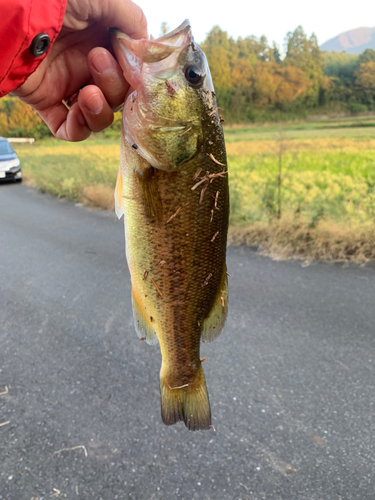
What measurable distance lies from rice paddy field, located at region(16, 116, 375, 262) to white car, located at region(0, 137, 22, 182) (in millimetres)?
2565

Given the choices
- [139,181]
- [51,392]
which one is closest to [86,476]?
[51,392]

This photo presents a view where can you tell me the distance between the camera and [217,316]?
4.72 ft

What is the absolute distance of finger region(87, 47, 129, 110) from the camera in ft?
4.25

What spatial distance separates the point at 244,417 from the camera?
9.20 feet

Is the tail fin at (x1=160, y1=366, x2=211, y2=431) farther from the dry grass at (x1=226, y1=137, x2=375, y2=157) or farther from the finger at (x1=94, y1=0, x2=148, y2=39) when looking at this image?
the dry grass at (x1=226, y1=137, x2=375, y2=157)

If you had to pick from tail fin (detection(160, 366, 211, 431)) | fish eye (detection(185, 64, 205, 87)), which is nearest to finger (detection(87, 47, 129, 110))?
fish eye (detection(185, 64, 205, 87))

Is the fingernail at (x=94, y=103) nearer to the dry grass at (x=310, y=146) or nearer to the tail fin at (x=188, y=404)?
the tail fin at (x=188, y=404)

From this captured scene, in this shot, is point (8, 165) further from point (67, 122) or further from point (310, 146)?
point (67, 122)

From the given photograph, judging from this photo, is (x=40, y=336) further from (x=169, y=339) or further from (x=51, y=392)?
(x=169, y=339)

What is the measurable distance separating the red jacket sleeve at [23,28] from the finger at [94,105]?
21cm

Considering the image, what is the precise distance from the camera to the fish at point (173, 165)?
4.08ft

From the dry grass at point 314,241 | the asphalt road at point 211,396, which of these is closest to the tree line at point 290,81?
the dry grass at point 314,241

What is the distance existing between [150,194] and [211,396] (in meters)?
2.30

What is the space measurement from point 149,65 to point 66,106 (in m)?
0.76
